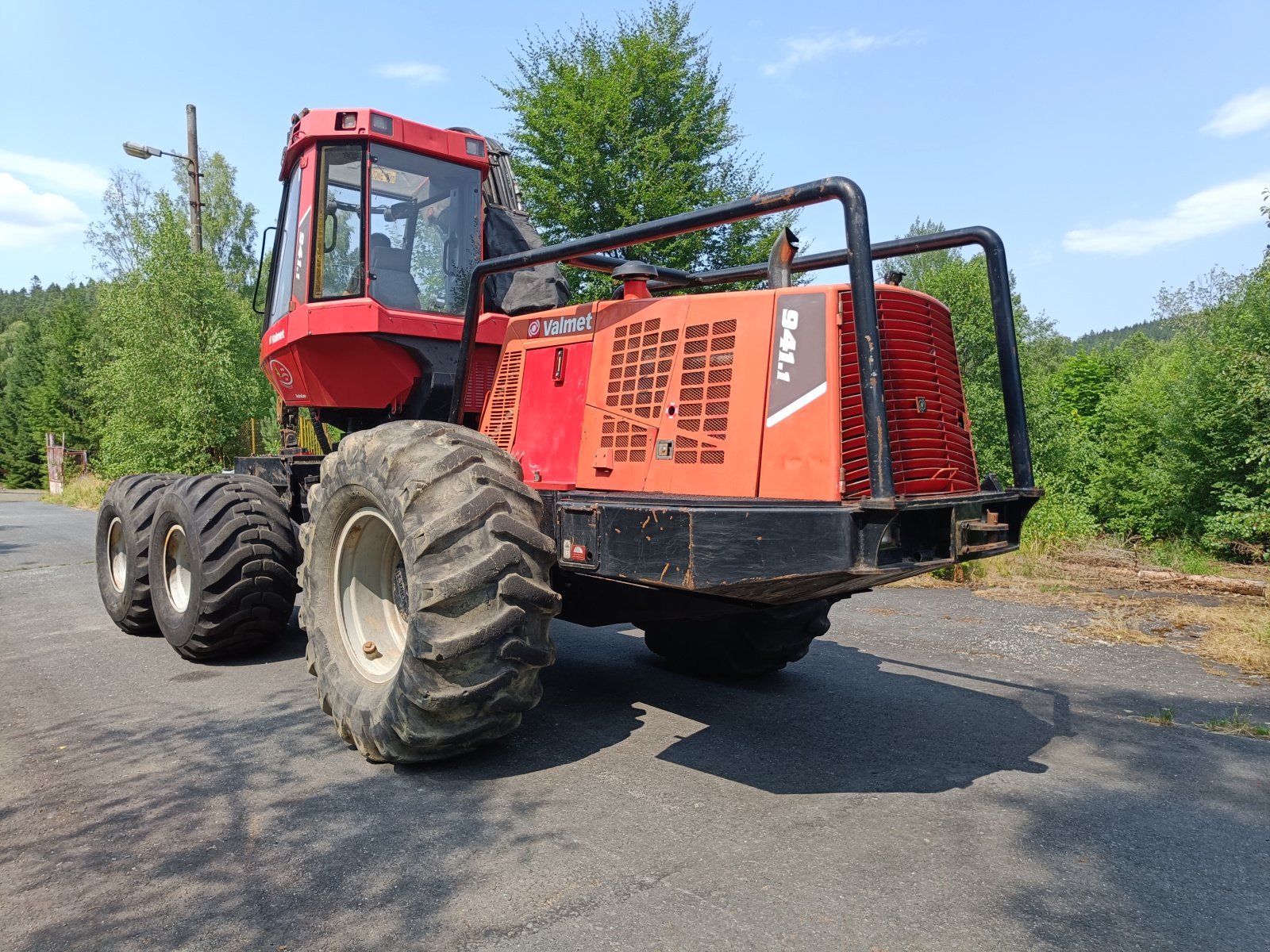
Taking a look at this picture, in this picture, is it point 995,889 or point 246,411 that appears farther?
point 246,411

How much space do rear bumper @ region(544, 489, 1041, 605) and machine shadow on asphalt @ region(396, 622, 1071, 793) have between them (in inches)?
33.3

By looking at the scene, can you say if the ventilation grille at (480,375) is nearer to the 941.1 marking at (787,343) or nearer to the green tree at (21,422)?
the 941.1 marking at (787,343)

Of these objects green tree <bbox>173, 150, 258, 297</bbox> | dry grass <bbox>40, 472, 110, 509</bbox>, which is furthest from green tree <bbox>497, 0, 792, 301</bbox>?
green tree <bbox>173, 150, 258, 297</bbox>

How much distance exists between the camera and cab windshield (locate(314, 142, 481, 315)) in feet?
18.8

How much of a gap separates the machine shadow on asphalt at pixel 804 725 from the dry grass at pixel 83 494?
23678mm

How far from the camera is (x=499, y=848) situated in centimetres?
327

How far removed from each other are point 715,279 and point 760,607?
79.6 inches

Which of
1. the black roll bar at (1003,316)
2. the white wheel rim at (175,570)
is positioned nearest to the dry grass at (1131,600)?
the black roll bar at (1003,316)

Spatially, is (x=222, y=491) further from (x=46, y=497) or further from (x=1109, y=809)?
(x=46, y=497)

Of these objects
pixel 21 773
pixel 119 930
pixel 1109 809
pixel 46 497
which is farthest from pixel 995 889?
pixel 46 497

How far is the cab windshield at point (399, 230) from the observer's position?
5.74 m

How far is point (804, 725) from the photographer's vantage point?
4840 mm

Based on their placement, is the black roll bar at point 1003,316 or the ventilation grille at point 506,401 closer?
the black roll bar at point 1003,316

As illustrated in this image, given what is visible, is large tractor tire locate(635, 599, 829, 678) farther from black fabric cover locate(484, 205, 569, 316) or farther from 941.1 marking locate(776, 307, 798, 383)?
black fabric cover locate(484, 205, 569, 316)
